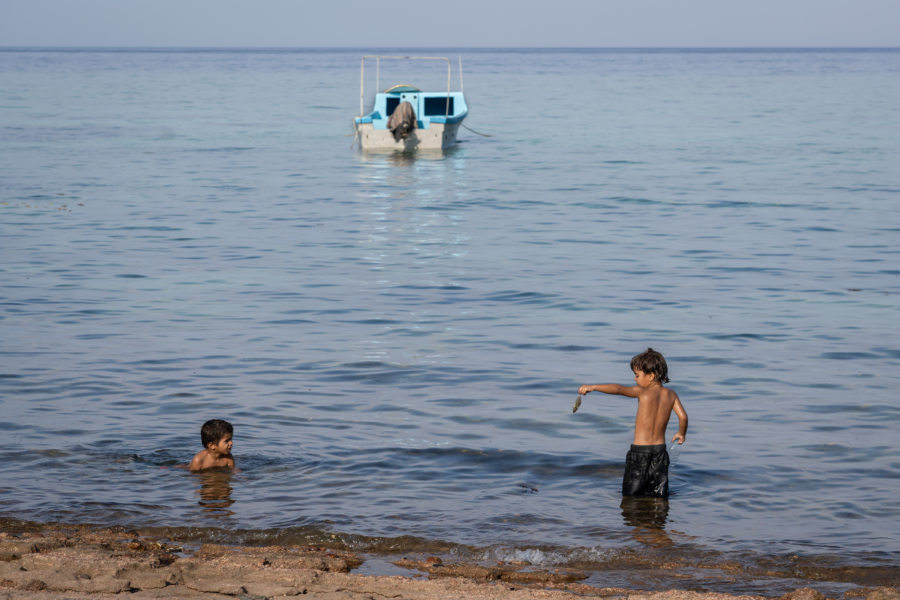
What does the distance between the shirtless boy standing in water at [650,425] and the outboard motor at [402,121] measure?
94.3 feet

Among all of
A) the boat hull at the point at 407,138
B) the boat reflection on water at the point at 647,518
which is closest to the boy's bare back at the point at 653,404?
the boat reflection on water at the point at 647,518

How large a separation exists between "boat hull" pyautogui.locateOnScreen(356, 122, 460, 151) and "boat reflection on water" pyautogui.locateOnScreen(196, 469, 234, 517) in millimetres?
28675

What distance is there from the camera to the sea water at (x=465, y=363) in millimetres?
7906

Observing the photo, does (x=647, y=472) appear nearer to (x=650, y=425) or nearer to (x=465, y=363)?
(x=650, y=425)

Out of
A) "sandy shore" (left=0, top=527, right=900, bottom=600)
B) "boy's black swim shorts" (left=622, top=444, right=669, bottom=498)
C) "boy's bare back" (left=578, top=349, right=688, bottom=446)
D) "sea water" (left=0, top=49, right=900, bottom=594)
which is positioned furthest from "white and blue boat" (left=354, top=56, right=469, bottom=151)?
"sandy shore" (left=0, top=527, right=900, bottom=600)

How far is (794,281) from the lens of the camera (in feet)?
54.9

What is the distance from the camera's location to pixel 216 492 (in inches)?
333

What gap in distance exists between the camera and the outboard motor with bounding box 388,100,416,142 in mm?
36000

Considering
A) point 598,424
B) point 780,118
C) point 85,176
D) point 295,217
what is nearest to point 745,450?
point 598,424

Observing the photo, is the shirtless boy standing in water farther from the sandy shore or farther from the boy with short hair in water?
the boy with short hair in water

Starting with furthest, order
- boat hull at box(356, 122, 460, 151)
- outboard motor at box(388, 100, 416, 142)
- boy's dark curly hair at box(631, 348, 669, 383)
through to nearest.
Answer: boat hull at box(356, 122, 460, 151)
outboard motor at box(388, 100, 416, 142)
boy's dark curly hair at box(631, 348, 669, 383)

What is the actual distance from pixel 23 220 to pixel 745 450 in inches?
685

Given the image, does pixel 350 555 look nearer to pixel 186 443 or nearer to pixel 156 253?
pixel 186 443

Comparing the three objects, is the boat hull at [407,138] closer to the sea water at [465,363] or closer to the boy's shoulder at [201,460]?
the sea water at [465,363]
